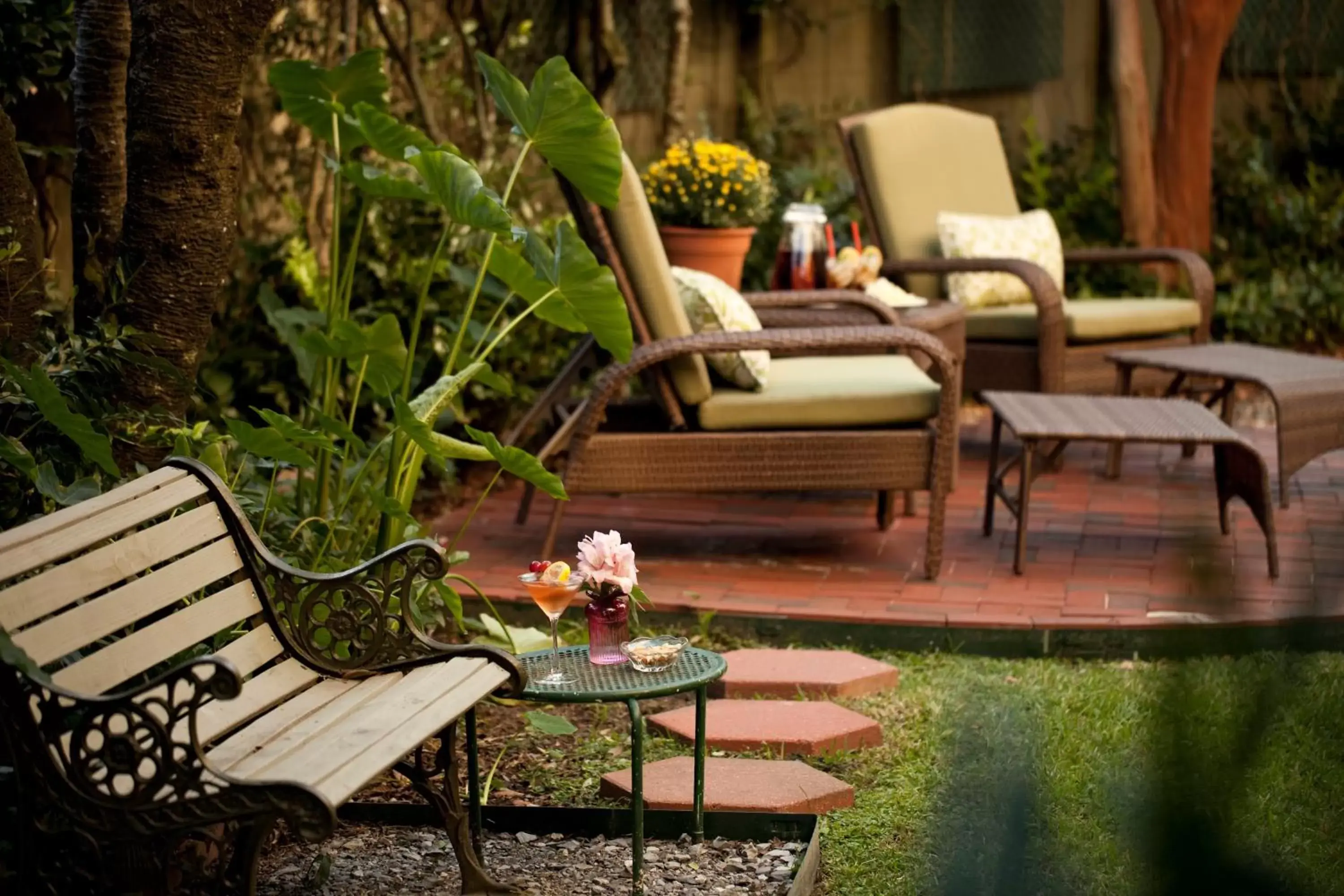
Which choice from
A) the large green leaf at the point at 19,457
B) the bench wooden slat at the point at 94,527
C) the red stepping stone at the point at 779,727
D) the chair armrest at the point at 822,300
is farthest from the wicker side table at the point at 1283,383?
the large green leaf at the point at 19,457

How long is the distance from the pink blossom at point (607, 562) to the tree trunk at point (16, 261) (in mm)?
1131

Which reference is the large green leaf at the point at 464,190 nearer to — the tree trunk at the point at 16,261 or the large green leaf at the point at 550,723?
the tree trunk at the point at 16,261

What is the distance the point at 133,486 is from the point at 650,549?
2687mm

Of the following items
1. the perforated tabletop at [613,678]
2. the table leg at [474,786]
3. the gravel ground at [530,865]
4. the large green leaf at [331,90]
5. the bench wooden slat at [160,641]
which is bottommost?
the gravel ground at [530,865]

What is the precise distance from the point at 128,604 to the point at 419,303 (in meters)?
Result: 1.48

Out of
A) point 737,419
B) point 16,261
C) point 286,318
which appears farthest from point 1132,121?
point 16,261

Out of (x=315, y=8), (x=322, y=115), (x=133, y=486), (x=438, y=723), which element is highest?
(x=315, y=8)

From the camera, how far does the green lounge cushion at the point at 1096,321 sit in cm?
607

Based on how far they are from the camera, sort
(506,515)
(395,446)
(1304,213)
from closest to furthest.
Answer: (395,446)
(506,515)
(1304,213)

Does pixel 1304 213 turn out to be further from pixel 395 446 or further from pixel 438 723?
pixel 438 723

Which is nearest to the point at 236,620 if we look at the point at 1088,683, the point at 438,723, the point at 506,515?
the point at 438,723

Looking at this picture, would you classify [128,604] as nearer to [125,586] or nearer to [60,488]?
[125,586]

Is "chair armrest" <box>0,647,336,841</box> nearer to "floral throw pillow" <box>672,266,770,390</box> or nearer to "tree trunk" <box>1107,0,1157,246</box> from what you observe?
"floral throw pillow" <box>672,266,770,390</box>

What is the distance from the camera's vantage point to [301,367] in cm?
425
